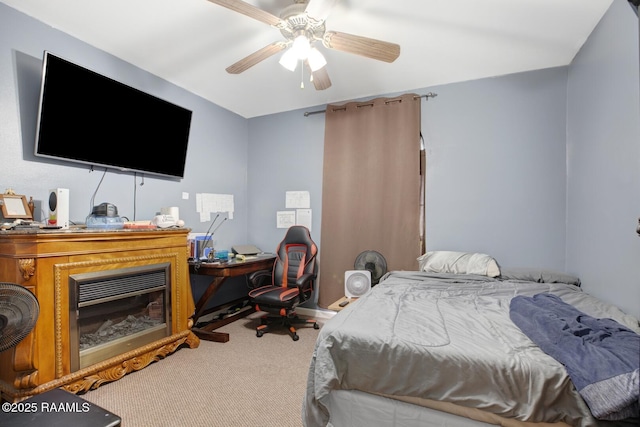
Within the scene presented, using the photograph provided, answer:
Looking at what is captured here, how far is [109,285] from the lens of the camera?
87.3 inches

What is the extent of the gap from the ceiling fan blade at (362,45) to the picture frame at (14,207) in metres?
2.38

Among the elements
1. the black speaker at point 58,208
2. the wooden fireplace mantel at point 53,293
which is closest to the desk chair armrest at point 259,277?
the wooden fireplace mantel at point 53,293

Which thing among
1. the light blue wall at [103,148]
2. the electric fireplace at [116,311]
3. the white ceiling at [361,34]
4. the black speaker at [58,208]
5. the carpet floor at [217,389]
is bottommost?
the carpet floor at [217,389]

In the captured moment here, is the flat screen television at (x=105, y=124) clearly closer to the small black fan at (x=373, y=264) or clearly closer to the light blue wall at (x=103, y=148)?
the light blue wall at (x=103, y=148)

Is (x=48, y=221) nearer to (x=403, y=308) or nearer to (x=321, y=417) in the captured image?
(x=321, y=417)

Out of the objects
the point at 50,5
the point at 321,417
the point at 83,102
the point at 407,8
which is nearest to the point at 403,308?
the point at 321,417

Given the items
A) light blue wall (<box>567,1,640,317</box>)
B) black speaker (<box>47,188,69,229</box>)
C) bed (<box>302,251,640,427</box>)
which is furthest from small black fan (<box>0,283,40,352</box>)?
light blue wall (<box>567,1,640,317</box>)

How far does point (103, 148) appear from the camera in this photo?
2520mm

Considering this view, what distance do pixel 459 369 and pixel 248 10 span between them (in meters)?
2.16

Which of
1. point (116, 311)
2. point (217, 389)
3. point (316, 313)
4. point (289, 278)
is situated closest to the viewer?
point (217, 389)

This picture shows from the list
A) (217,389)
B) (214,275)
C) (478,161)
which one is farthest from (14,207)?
(478,161)

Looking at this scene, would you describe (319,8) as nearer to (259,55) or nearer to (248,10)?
(248,10)

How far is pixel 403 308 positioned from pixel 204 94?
10.6ft

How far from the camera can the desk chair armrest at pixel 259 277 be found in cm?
340
